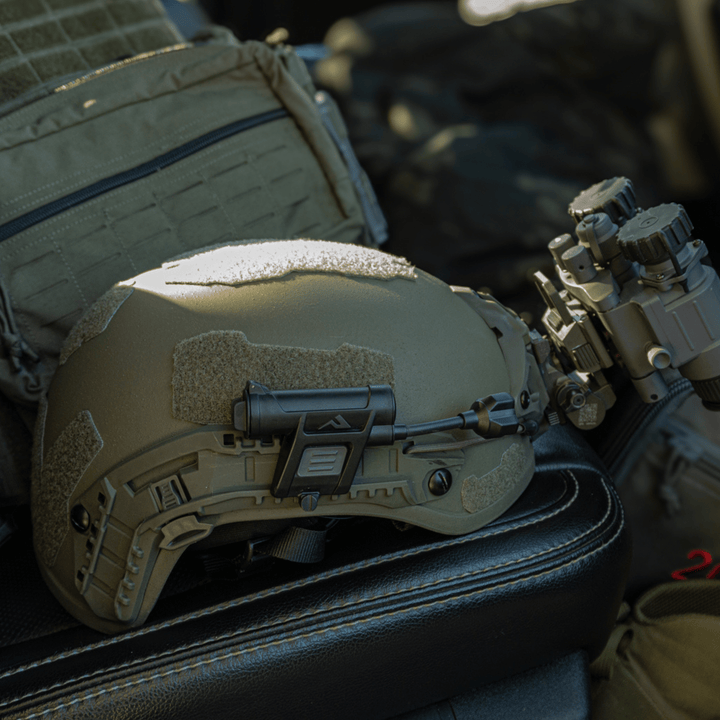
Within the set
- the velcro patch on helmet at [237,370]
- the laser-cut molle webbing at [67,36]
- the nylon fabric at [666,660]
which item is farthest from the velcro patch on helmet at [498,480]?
the laser-cut molle webbing at [67,36]

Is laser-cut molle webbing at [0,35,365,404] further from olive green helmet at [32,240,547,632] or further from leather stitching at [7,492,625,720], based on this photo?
leather stitching at [7,492,625,720]

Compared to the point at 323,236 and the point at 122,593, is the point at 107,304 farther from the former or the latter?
the point at 323,236

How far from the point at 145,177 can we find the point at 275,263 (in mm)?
322

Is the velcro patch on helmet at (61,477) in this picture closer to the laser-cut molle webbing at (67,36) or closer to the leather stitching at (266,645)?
the leather stitching at (266,645)

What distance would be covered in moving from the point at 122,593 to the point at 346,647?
222mm

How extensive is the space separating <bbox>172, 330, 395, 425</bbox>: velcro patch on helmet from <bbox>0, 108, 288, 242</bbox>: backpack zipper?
0.34m

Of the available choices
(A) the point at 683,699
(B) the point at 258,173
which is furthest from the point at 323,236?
(A) the point at 683,699

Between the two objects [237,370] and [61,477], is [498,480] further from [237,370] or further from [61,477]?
[61,477]

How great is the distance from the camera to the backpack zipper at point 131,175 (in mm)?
805

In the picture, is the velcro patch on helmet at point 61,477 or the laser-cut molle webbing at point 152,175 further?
the laser-cut molle webbing at point 152,175

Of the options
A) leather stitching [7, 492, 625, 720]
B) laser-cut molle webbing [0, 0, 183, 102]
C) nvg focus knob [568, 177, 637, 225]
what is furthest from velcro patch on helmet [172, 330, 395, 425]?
laser-cut molle webbing [0, 0, 183, 102]

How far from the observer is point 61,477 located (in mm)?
653

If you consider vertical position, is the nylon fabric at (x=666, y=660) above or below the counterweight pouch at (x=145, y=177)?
below

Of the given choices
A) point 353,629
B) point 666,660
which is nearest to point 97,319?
point 353,629
